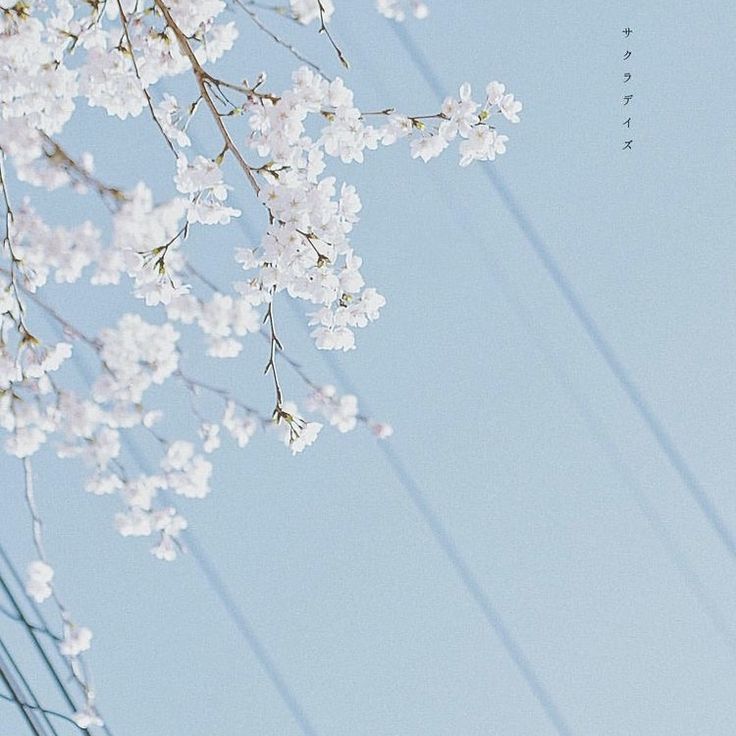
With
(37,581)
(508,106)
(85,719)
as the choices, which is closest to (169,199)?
(508,106)

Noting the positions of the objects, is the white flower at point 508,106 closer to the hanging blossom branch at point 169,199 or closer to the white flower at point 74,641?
the hanging blossom branch at point 169,199

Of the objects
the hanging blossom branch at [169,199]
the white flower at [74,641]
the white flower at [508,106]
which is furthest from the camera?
the white flower at [74,641]

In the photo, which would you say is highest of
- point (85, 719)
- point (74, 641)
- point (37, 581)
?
point (37, 581)

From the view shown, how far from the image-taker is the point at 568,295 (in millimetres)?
2920

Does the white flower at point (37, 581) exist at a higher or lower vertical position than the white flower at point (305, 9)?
lower

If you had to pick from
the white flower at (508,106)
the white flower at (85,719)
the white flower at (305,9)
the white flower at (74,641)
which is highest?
the white flower at (305,9)

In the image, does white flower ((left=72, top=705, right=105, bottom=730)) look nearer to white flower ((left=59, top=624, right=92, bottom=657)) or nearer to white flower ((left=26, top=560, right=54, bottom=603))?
white flower ((left=59, top=624, right=92, bottom=657))

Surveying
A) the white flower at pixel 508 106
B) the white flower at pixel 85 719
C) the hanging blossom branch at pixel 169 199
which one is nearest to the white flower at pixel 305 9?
the hanging blossom branch at pixel 169 199

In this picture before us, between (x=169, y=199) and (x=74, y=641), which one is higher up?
(x=169, y=199)

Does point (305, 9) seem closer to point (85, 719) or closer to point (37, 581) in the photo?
point (37, 581)

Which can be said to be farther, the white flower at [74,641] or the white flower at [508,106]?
the white flower at [74,641]

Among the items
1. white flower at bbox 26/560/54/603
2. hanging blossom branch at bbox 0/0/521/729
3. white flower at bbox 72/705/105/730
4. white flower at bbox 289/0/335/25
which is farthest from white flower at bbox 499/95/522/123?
white flower at bbox 72/705/105/730

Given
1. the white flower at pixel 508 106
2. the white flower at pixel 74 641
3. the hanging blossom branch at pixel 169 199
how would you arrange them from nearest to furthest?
the hanging blossom branch at pixel 169 199, the white flower at pixel 508 106, the white flower at pixel 74 641

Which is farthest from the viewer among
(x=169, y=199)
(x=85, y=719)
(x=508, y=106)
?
(x=85, y=719)
